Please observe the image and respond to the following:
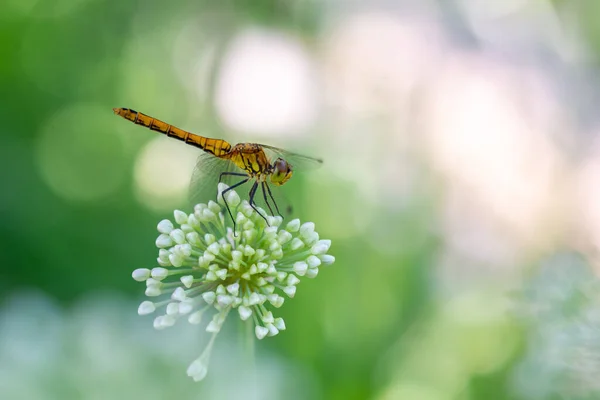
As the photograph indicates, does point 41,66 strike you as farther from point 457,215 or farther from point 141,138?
point 457,215

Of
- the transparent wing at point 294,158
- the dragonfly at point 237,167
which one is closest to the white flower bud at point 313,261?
the dragonfly at point 237,167

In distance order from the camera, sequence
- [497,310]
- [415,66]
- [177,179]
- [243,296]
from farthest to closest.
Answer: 1. [415,66]
2. [177,179]
3. [497,310]
4. [243,296]

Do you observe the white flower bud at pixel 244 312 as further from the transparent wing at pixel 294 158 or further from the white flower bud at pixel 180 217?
the transparent wing at pixel 294 158

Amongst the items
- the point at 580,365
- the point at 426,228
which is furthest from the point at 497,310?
the point at 580,365

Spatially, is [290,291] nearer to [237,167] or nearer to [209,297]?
[209,297]

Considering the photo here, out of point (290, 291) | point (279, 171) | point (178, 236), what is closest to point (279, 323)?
point (290, 291)

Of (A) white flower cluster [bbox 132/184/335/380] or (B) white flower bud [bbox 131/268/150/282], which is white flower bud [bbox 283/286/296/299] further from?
(B) white flower bud [bbox 131/268/150/282]
